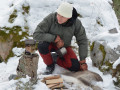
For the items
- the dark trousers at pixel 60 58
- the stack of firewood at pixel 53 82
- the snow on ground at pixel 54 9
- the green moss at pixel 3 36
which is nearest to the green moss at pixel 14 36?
the green moss at pixel 3 36

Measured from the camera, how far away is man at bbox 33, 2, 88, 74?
3474 mm

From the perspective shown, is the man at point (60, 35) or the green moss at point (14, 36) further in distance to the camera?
the green moss at point (14, 36)

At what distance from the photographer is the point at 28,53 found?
2.62 m

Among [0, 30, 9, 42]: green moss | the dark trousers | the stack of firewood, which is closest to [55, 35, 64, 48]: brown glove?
the dark trousers

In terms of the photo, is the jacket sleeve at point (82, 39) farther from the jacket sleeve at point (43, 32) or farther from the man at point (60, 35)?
the jacket sleeve at point (43, 32)

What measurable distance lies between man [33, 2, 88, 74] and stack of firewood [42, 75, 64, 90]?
1.76 ft

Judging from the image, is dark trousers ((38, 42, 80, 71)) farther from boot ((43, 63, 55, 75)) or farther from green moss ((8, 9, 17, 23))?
green moss ((8, 9, 17, 23))

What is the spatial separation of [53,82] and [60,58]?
1.01 m

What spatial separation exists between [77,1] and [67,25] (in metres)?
3.04

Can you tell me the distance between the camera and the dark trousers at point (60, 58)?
142 inches

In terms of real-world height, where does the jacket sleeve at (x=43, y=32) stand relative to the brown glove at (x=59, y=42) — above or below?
above

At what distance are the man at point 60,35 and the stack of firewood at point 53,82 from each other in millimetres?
538

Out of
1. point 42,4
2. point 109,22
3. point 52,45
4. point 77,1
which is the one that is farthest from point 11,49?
point 109,22

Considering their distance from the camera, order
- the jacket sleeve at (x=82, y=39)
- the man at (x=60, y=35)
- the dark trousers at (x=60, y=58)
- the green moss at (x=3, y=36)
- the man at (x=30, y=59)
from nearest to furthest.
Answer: the man at (x=30, y=59) < the man at (x=60, y=35) < the dark trousers at (x=60, y=58) < the jacket sleeve at (x=82, y=39) < the green moss at (x=3, y=36)
